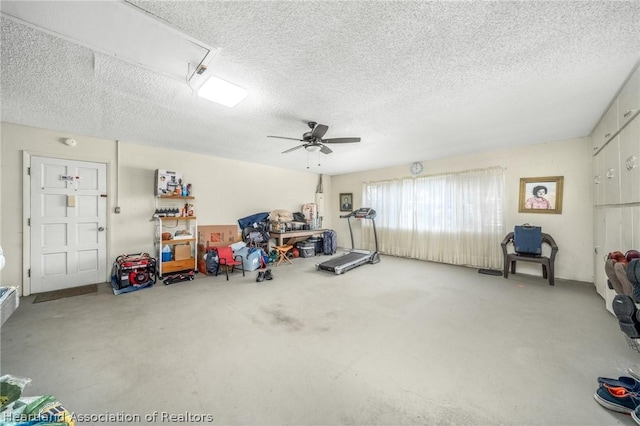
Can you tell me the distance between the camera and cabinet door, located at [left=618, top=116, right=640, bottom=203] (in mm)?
2080

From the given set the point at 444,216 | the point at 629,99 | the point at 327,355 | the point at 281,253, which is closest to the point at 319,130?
the point at 327,355

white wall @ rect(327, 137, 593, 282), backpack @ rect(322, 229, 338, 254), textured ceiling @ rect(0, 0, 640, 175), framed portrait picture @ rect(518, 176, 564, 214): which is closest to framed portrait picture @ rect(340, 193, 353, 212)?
backpack @ rect(322, 229, 338, 254)

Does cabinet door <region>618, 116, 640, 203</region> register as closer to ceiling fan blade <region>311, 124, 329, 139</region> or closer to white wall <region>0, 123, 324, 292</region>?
ceiling fan blade <region>311, 124, 329, 139</region>

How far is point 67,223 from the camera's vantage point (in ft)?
12.0

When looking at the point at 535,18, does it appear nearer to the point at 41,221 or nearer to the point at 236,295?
the point at 236,295

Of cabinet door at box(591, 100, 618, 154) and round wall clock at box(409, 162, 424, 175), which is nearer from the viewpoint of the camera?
cabinet door at box(591, 100, 618, 154)

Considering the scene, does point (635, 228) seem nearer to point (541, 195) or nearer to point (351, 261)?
point (541, 195)

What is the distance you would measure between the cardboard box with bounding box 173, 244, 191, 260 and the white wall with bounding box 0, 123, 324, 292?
0.58m

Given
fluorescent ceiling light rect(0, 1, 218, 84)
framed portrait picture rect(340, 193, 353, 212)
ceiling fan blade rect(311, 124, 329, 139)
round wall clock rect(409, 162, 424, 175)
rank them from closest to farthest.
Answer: fluorescent ceiling light rect(0, 1, 218, 84), ceiling fan blade rect(311, 124, 329, 139), round wall clock rect(409, 162, 424, 175), framed portrait picture rect(340, 193, 353, 212)

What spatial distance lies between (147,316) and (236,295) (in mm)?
1083

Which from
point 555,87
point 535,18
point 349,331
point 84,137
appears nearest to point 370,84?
point 535,18

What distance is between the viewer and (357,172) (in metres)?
7.27

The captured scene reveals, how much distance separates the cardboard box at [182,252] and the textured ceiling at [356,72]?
213 cm

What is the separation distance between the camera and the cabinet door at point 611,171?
256 centimetres
